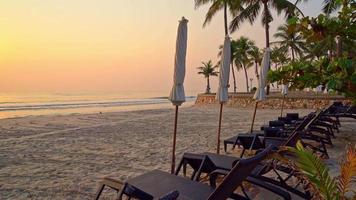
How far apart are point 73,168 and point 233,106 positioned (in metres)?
19.9

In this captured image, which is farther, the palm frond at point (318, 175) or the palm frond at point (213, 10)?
the palm frond at point (213, 10)

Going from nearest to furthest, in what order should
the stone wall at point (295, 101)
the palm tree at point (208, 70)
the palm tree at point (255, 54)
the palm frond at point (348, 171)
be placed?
the palm frond at point (348, 171)
the stone wall at point (295, 101)
the palm tree at point (255, 54)
the palm tree at point (208, 70)

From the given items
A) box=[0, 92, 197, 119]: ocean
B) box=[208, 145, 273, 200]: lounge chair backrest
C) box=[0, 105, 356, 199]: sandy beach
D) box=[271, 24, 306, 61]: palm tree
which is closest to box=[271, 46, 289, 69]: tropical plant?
box=[271, 24, 306, 61]: palm tree

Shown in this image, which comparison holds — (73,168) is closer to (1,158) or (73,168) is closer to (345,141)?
(1,158)

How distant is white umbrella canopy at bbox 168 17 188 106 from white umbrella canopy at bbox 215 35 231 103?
1642mm

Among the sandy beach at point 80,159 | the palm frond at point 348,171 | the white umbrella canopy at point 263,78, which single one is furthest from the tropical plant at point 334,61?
the white umbrella canopy at point 263,78

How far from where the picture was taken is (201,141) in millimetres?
8953

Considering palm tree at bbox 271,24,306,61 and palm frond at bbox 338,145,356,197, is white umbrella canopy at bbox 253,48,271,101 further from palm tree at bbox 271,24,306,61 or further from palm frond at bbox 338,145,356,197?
palm tree at bbox 271,24,306,61

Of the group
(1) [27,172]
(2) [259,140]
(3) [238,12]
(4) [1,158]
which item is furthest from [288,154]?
(3) [238,12]

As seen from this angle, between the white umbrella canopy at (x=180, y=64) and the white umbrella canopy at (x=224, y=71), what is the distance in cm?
164

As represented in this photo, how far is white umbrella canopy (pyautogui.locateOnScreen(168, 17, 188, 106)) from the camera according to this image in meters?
4.80

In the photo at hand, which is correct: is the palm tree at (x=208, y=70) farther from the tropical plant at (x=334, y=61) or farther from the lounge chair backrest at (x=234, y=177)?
the lounge chair backrest at (x=234, y=177)

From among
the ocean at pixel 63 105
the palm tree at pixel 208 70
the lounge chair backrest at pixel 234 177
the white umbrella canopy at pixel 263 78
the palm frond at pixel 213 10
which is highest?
the palm frond at pixel 213 10

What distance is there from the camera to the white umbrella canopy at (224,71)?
6.42 meters
